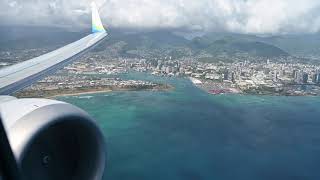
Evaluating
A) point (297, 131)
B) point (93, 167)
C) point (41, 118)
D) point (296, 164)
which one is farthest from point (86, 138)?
point (297, 131)

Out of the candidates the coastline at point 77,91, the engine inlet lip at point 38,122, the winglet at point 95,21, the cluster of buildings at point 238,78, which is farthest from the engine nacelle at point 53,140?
the cluster of buildings at point 238,78

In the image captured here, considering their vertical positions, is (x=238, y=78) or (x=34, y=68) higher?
(x=34, y=68)

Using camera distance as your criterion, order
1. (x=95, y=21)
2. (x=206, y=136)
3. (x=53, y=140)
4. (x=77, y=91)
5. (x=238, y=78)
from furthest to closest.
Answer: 1. (x=238, y=78)
2. (x=77, y=91)
3. (x=206, y=136)
4. (x=95, y=21)
5. (x=53, y=140)

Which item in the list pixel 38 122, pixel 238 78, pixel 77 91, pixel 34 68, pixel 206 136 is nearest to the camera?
pixel 38 122

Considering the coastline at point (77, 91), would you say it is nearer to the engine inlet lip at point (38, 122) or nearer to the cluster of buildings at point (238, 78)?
the cluster of buildings at point (238, 78)

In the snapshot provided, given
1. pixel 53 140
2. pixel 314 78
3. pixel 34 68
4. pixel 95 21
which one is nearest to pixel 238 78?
pixel 314 78

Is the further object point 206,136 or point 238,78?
point 238,78

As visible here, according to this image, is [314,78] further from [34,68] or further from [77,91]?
[34,68]

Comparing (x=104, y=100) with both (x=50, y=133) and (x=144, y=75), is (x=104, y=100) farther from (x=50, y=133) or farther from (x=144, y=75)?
(x=50, y=133)
